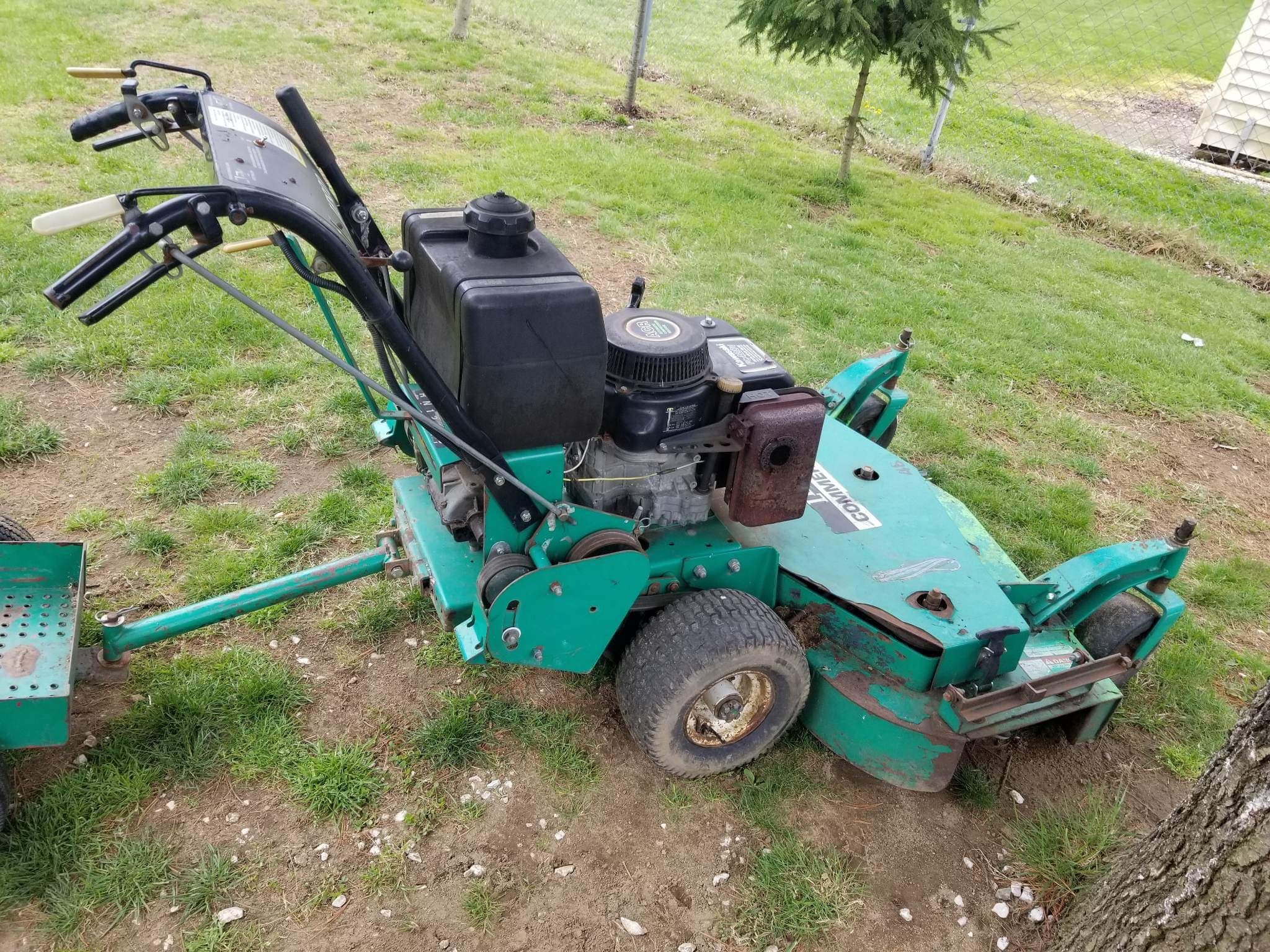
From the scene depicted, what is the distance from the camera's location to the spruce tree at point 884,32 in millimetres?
7062

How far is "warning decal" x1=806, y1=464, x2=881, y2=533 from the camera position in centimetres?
337

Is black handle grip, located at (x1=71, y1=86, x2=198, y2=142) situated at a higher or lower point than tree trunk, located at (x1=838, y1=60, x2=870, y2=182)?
higher

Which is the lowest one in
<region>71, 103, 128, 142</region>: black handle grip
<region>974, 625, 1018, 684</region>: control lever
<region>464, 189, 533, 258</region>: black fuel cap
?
<region>974, 625, 1018, 684</region>: control lever

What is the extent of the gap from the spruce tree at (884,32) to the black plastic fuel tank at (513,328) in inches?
228

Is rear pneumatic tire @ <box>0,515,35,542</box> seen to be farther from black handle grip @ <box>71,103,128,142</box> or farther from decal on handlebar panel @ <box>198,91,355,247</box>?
decal on handlebar panel @ <box>198,91,355,247</box>

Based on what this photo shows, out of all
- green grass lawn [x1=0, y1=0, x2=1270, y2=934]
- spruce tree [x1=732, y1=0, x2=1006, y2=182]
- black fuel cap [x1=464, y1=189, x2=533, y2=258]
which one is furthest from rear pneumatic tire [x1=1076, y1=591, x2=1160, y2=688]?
spruce tree [x1=732, y1=0, x2=1006, y2=182]

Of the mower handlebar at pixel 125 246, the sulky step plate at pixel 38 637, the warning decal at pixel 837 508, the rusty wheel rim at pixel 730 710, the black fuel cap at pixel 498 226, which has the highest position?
the mower handlebar at pixel 125 246

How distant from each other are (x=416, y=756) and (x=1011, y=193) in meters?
8.62

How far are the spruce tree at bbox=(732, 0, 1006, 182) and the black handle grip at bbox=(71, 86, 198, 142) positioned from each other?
6.01m

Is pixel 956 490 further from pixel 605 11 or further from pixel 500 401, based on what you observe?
pixel 605 11

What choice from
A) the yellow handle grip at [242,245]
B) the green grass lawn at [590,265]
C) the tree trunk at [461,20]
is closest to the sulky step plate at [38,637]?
the green grass lawn at [590,265]

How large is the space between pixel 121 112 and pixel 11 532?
167 centimetres

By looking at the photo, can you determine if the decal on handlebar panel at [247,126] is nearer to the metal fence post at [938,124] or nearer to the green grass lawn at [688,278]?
the green grass lawn at [688,278]

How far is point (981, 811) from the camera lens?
3008 mm
